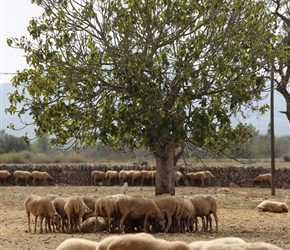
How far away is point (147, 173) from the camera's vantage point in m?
39.1

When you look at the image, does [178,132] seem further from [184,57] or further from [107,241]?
[107,241]

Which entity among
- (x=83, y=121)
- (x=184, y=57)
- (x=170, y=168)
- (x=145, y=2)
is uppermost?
(x=145, y=2)

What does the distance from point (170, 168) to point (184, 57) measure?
3.01 metres

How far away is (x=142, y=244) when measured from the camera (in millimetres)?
8852

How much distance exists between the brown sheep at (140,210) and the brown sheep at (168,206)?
260mm

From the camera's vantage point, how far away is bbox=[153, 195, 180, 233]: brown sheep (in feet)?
51.6

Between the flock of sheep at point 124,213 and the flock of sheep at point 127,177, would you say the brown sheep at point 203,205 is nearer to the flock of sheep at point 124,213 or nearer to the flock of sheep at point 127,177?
the flock of sheep at point 124,213

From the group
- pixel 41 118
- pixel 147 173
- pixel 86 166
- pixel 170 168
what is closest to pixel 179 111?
pixel 170 168

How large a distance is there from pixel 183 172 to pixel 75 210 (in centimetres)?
2427

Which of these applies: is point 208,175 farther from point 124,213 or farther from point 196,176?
point 124,213

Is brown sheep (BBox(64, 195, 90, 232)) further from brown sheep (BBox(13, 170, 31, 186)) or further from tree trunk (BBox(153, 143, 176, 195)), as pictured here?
brown sheep (BBox(13, 170, 31, 186))

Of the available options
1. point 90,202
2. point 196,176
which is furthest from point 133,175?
point 90,202

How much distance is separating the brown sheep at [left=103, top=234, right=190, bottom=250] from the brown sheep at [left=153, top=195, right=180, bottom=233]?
21.9ft

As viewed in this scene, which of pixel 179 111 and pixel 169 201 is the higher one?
pixel 179 111
